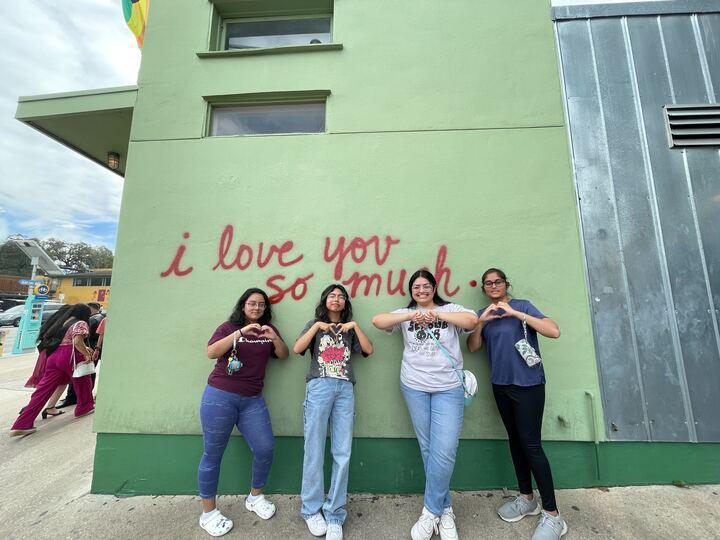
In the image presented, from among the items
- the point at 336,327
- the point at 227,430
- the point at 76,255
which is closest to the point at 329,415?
A: the point at 336,327

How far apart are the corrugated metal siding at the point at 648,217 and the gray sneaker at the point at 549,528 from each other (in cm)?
100

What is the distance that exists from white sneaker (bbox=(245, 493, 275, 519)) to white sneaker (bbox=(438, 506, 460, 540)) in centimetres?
134

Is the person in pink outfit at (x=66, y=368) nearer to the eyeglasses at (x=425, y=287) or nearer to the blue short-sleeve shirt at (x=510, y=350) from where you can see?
the eyeglasses at (x=425, y=287)

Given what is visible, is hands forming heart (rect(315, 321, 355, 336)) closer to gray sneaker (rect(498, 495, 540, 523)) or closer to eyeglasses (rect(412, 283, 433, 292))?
eyeglasses (rect(412, 283, 433, 292))

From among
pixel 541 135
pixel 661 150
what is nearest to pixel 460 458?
pixel 541 135

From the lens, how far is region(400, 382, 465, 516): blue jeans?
2.29 m

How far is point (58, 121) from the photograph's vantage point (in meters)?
3.73

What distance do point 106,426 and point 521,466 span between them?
145 inches

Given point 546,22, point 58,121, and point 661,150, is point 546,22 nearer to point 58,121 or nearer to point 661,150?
point 661,150

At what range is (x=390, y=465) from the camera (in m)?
2.80

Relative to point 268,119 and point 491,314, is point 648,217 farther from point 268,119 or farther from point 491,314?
point 268,119

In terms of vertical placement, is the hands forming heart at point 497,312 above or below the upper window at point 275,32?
below

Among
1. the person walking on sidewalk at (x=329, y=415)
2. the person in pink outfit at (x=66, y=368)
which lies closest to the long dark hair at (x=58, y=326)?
the person in pink outfit at (x=66, y=368)

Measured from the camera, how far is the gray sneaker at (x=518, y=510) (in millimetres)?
2451
